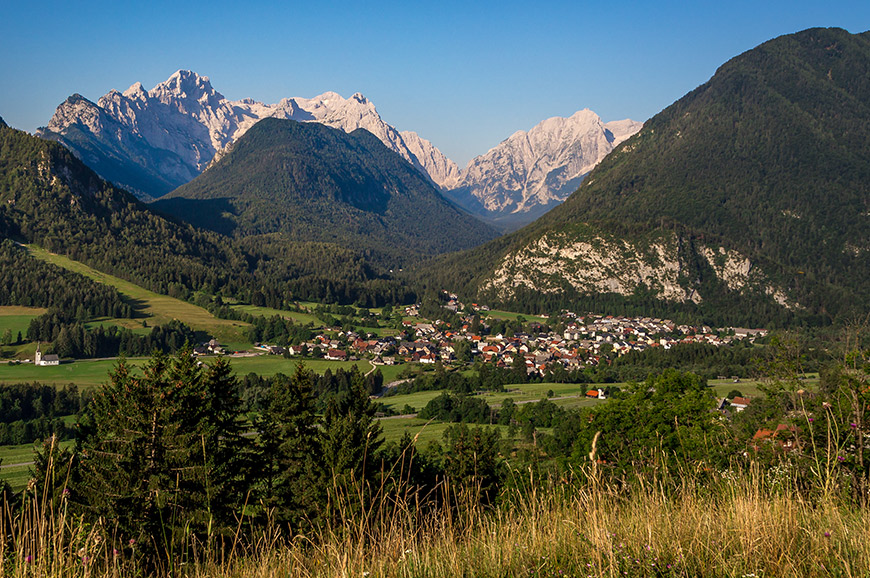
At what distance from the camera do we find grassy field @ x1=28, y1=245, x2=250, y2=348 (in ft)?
345

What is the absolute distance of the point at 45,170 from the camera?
168750mm

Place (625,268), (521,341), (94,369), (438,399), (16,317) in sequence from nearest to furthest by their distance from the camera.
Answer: (438,399), (94,369), (16,317), (521,341), (625,268)

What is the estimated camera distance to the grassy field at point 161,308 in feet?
345

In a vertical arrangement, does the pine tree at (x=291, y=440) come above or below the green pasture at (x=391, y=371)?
above

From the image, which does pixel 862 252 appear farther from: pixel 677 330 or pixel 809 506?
pixel 809 506

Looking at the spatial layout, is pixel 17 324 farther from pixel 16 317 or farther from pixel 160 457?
pixel 160 457

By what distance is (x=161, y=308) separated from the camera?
382 feet

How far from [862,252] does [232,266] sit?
204 m

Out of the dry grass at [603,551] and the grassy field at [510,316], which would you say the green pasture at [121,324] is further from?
the dry grass at [603,551]

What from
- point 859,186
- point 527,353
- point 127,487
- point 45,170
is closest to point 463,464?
point 127,487

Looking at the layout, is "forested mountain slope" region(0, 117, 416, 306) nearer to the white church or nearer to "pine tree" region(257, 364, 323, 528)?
the white church

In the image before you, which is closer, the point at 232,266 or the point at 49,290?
the point at 49,290

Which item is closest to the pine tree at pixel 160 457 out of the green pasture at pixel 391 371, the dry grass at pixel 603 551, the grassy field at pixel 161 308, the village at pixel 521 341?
the dry grass at pixel 603 551

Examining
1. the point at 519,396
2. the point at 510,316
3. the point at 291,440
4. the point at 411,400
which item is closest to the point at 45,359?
the point at 411,400
